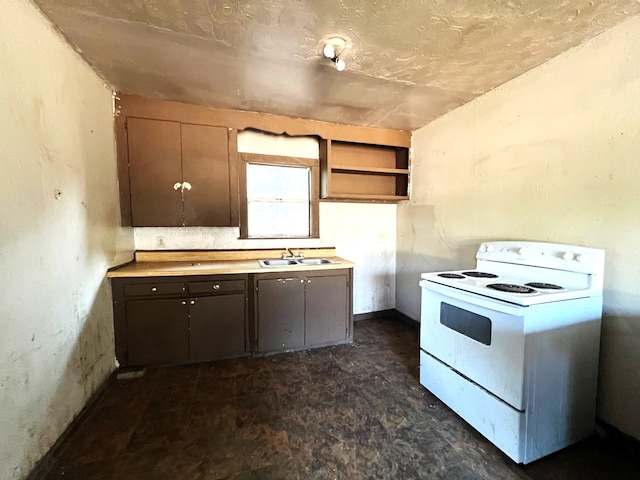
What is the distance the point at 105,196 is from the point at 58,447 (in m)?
1.65

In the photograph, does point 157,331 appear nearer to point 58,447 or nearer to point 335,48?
point 58,447

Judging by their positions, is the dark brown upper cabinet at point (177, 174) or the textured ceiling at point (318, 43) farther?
the dark brown upper cabinet at point (177, 174)

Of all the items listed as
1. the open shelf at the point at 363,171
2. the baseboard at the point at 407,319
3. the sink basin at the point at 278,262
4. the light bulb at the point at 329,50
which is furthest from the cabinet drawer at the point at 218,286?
the baseboard at the point at 407,319

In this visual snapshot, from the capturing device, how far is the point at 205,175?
2574mm

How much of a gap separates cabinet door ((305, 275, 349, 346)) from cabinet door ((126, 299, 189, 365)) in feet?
3.63

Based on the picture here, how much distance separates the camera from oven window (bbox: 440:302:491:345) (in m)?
1.50

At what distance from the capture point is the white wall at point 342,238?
2.74 meters

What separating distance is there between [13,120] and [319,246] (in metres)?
2.50

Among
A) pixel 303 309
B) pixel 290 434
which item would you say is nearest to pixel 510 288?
pixel 290 434

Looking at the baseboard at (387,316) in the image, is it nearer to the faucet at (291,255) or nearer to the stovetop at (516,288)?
the faucet at (291,255)

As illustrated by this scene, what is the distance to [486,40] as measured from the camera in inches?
61.7

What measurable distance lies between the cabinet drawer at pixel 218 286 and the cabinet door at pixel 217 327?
0.18ft

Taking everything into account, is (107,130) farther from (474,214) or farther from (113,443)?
(474,214)

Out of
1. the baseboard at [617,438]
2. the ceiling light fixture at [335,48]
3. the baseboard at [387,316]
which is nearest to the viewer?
the baseboard at [617,438]
